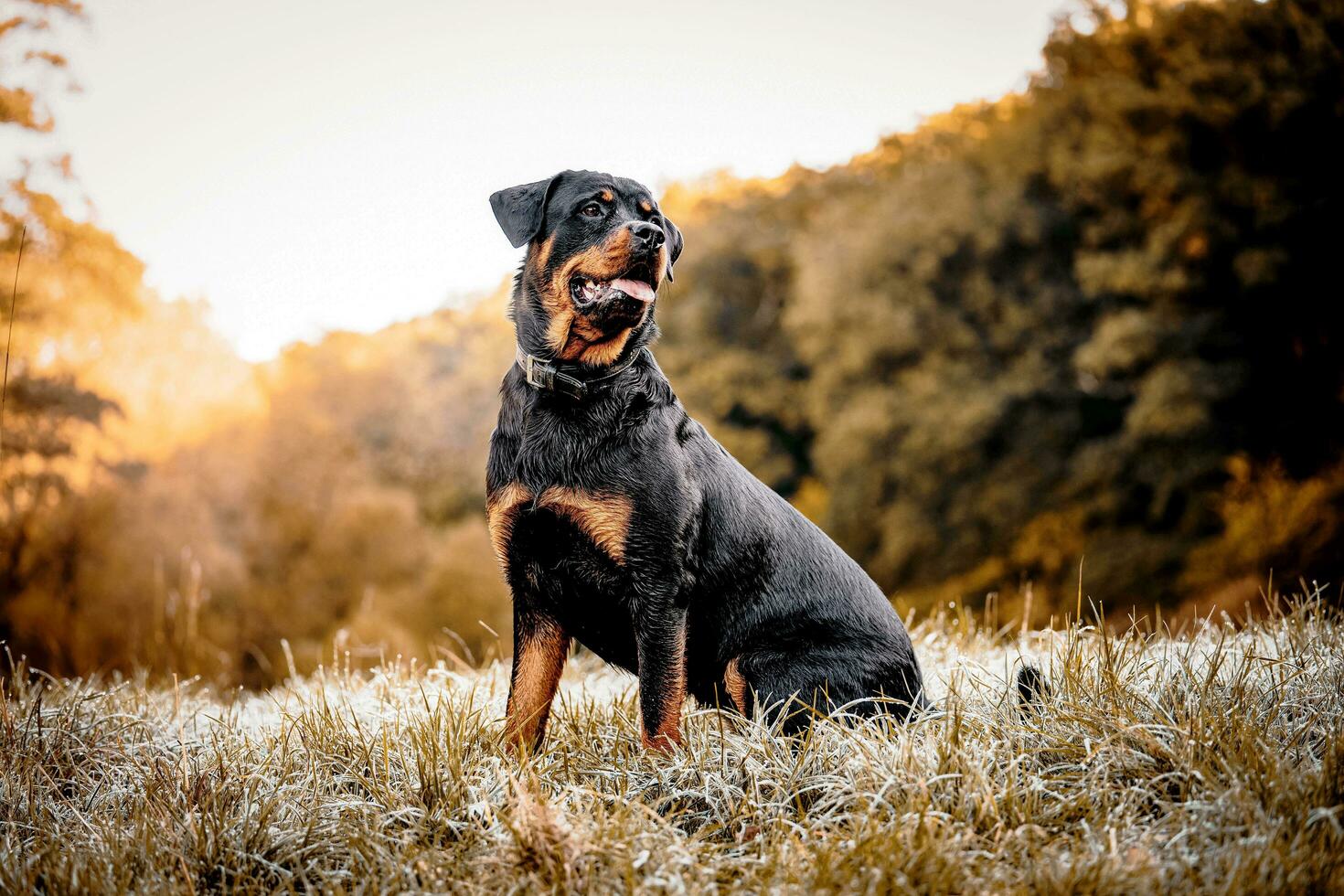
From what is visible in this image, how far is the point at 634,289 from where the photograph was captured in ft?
10.6

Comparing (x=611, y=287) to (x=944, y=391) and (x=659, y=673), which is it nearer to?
(x=659, y=673)

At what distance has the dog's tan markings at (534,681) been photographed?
10.6 ft

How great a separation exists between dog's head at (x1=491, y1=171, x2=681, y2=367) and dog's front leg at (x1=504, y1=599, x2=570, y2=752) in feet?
3.03

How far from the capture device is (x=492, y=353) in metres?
21.8

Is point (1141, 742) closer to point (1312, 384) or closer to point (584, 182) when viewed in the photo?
point (584, 182)

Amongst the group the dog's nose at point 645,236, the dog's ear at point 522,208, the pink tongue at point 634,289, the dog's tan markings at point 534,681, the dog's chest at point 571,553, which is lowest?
the dog's tan markings at point 534,681

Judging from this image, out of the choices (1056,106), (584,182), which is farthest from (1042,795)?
(1056,106)

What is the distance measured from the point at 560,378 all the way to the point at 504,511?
49 cm

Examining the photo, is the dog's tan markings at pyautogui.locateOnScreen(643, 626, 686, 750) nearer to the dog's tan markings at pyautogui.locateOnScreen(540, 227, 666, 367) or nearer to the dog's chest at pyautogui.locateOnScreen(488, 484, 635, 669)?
the dog's chest at pyautogui.locateOnScreen(488, 484, 635, 669)

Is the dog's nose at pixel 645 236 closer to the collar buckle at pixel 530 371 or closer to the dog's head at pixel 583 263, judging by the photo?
the dog's head at pixel 583 263

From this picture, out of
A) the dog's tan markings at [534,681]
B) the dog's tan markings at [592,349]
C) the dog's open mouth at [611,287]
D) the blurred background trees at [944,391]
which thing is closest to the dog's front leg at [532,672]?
the dog's tan markings at [534,681]

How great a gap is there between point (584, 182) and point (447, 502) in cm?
1834

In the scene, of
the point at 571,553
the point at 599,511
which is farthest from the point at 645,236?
the point at 571,553

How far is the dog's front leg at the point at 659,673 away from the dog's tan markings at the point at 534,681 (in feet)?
1.20
